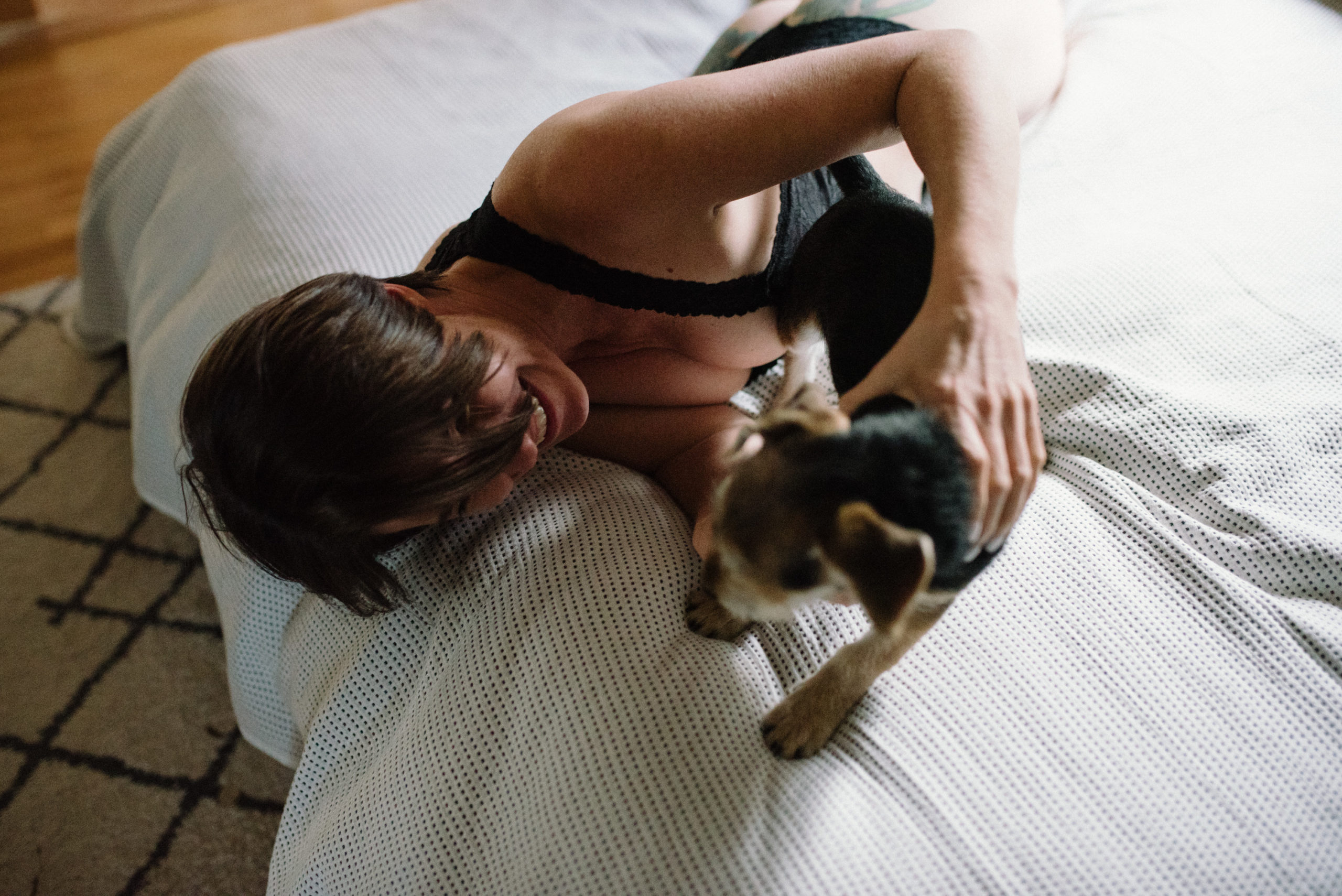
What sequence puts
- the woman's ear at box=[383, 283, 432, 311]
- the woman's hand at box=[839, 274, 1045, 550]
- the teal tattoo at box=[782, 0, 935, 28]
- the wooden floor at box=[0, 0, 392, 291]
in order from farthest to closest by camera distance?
the wooden floor at box=[0, 0, 392, 291]
the teal tattoo at box=[782, 0, 935, 28]
the woman's ear at box=[383, 283, 432, 311]
the woman's hand at box=[839, 274, 1045, 550]

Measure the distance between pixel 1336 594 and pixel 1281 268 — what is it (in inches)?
22.0

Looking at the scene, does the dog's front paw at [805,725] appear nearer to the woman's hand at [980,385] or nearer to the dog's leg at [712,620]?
the dog's leg at [712,620]

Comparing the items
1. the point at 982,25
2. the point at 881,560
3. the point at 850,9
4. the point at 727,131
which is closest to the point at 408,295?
the point at 727,131

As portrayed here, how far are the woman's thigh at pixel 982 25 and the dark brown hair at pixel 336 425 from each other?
0.82 metres

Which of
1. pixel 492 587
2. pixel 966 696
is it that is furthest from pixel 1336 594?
pixel 492 587

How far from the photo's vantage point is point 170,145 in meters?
1.66

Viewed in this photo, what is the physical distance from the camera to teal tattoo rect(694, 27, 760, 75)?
4.54ft

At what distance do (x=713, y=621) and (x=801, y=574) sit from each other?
0.27 metres

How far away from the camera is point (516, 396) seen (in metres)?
0.96

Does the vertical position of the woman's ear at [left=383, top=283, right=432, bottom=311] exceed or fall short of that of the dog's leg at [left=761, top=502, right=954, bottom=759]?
it exceeds it

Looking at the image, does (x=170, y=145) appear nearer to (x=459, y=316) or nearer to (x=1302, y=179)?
(x=459, y=316)

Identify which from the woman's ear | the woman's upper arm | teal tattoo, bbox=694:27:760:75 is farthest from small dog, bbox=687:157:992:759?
teal tattoo, bbox=694:27:760:75

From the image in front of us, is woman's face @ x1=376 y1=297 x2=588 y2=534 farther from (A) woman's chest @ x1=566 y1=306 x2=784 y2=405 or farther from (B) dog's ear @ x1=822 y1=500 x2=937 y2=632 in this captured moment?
(B) dog's ear @ x1=822 y1=500 x2=937 y2=632

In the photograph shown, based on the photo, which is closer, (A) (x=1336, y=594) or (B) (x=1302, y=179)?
(A) (x=1336, y=594)
